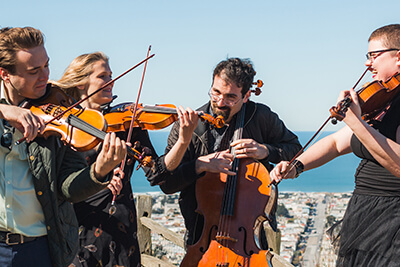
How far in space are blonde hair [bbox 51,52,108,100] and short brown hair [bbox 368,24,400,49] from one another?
1.72m

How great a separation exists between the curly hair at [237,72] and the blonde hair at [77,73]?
792 millimetres

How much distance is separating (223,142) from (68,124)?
3.51ft

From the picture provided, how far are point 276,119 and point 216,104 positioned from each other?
0.45 metres

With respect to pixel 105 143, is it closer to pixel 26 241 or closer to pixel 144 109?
pixel 26 241

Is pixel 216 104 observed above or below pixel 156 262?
above

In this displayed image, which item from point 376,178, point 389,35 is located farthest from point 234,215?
point 389,35

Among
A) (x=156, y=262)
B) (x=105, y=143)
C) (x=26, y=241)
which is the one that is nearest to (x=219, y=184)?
(x=105, y=143)

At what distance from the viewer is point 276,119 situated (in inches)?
138

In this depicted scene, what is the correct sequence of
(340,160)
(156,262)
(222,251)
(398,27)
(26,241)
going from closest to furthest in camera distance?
(26,241) → (398,27) → (222,251) → (156,262) → (340,160)

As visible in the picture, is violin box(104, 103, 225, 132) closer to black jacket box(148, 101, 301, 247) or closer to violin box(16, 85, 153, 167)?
black jacket box(148, 101, 301, 247)

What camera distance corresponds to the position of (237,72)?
11.0 ft

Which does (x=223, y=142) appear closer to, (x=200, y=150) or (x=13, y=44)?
(x=200, y=150)

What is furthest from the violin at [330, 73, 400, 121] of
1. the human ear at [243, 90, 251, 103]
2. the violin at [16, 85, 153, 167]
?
the violin at [16, 85, 153, 167]

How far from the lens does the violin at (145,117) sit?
127 inches
